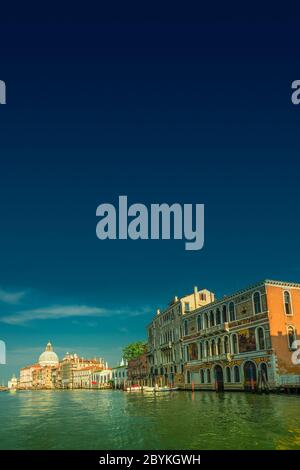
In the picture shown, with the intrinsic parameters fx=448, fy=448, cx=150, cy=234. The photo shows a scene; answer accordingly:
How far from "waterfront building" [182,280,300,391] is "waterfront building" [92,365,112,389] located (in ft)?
269

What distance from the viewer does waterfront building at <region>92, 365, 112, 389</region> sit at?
435 ft

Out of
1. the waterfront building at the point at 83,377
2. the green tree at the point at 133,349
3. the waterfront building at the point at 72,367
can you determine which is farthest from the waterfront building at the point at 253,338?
the waterfront building at the point at 72,367

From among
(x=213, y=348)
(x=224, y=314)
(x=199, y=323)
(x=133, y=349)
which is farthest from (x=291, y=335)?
(x=133, y=349)

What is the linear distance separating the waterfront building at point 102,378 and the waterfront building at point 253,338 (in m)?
81.9

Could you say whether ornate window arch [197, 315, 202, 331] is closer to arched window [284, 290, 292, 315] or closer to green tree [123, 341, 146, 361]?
arched window [284, 290, 292, 315]

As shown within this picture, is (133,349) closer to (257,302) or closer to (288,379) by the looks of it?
(257,302)

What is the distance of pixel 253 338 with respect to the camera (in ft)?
138

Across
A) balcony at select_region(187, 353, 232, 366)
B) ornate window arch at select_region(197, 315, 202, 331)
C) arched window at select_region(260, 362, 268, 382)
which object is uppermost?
ornate window arch at select_region(197, 315, 202, 331)

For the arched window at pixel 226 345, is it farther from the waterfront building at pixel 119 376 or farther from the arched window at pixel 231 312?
the waterfront building at pixel 119 376

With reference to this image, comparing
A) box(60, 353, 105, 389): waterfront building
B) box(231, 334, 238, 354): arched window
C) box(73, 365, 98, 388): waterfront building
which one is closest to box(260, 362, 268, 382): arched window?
box(231, 334, 238, 354): arched window

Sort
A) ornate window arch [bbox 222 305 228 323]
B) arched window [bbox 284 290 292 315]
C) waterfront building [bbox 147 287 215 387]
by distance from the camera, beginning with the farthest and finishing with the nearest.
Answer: waterfront building [bbox 147 287 215 387] → ornate window arch [bbox 222 305 228 323] → arched window [bbox 284 290 292 315]

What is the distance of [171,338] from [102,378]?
267 feet

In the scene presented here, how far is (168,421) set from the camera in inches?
874

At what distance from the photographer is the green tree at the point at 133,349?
101 meters
